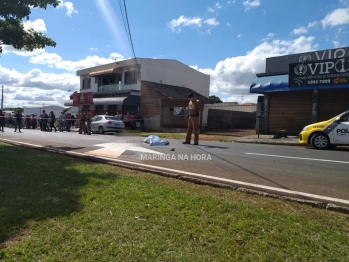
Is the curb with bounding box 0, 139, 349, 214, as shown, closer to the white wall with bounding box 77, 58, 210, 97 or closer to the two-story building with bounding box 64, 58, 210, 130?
the two-story building with bounding box 64, 58, 210, 130

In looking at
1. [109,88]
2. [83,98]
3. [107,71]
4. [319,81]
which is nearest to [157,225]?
[319,81]

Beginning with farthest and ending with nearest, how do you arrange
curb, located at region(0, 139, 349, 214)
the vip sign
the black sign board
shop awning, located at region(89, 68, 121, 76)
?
the vip sign < shop awning, located at region(89, 68, 121, 76) < the black sign board < curb, located at region(0, 139, 349, 214)

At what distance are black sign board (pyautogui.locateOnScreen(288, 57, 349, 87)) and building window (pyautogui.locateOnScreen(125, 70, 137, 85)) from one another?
1743 cm

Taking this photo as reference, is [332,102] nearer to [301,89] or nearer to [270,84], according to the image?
[301,89]

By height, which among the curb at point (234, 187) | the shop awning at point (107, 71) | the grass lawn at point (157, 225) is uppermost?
the shop awning at point (107, 71)

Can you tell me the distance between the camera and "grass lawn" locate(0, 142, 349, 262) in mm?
2541

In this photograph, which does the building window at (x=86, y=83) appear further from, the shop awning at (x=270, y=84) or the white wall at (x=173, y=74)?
the shop awning at (x=270, y=84)

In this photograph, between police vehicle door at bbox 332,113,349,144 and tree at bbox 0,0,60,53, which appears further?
police vehicle door at bbox 332,113,349,144

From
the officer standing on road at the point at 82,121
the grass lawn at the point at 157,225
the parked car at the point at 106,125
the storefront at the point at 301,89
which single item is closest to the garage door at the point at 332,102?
the storefront at the point at 301,89

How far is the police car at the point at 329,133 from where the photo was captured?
1040cm

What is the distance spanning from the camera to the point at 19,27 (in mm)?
9766

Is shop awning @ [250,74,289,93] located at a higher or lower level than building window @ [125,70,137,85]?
lower

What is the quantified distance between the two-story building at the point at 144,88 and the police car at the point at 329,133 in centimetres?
1486

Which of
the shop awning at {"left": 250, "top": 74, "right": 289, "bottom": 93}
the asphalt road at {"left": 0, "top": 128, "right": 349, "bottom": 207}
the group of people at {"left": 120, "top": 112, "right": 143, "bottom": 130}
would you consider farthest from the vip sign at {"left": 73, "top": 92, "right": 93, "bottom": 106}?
the asphalt road at {"left": 0, "top": 128, "right": 349, "bottom": 207}
